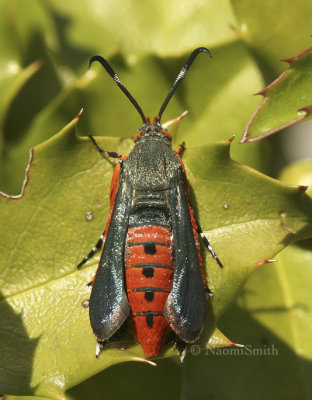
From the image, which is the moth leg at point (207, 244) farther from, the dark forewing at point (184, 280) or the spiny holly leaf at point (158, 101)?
the spiny holly leaf at point (158, 101)

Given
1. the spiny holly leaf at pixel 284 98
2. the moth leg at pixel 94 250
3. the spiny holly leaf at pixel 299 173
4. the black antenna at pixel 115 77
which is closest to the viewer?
the spiny holly leaf at pixel 284 98

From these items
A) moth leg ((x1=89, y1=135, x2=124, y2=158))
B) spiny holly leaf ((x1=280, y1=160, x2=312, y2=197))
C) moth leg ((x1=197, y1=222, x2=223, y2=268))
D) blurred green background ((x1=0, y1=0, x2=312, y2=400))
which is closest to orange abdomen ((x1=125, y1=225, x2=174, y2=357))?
moth leg ((x1=197, y1=222, x2=223, y2=268))

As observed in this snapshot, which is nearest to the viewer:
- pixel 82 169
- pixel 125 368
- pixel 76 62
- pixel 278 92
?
pixel 278 92

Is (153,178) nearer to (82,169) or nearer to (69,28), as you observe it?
(82,169)

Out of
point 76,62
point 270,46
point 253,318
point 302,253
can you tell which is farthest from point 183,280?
point 76,62

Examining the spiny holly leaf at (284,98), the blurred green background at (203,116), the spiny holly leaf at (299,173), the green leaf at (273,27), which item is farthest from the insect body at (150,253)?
the spiny holly leaf at (299,173)

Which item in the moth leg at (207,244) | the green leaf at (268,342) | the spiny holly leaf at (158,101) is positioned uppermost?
the spiny holly leaf at (158,101)

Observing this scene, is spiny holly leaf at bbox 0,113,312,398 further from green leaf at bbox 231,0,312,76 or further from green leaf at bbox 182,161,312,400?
green leaf at bbox 231,0,312,76
